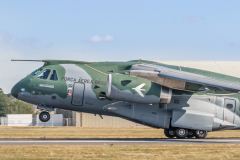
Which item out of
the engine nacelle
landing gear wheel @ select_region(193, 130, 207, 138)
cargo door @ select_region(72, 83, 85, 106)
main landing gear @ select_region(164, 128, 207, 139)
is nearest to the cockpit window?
cargo door @ select_region(72, 83, 85, 106)

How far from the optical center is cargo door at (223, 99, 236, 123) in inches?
858

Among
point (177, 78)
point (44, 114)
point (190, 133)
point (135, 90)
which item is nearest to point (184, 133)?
point (190, 133)

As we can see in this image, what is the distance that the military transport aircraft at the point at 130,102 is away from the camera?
20.8 m

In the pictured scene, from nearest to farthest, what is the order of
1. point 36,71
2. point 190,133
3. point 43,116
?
1. point 43,116
2. point 36,71
3. point 190,133

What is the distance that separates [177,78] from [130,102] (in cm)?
311

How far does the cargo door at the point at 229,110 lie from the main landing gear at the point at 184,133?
5.71ft


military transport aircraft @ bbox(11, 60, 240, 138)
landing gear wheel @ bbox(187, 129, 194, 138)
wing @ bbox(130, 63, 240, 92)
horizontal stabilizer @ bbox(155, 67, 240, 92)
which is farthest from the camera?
landing gear wheel @ bbox(187, 129, 194, 138)

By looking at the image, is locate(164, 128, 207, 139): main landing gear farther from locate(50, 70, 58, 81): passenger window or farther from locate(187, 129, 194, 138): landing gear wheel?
locate(50, 70, 58, 81): passenger window

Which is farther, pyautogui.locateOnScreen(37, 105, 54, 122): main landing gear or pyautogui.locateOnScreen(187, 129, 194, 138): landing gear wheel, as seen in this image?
pyautogui.locateOnScreen(187, 129, 194, 138): landing gear wheel

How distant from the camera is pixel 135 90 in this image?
64.6ft

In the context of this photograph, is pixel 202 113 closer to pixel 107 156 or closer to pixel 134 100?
pixel 134 100

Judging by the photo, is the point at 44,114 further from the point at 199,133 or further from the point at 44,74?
the point at 199,133

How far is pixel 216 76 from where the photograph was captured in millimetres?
22703

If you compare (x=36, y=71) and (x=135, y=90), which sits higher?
(x=36, y=71)
